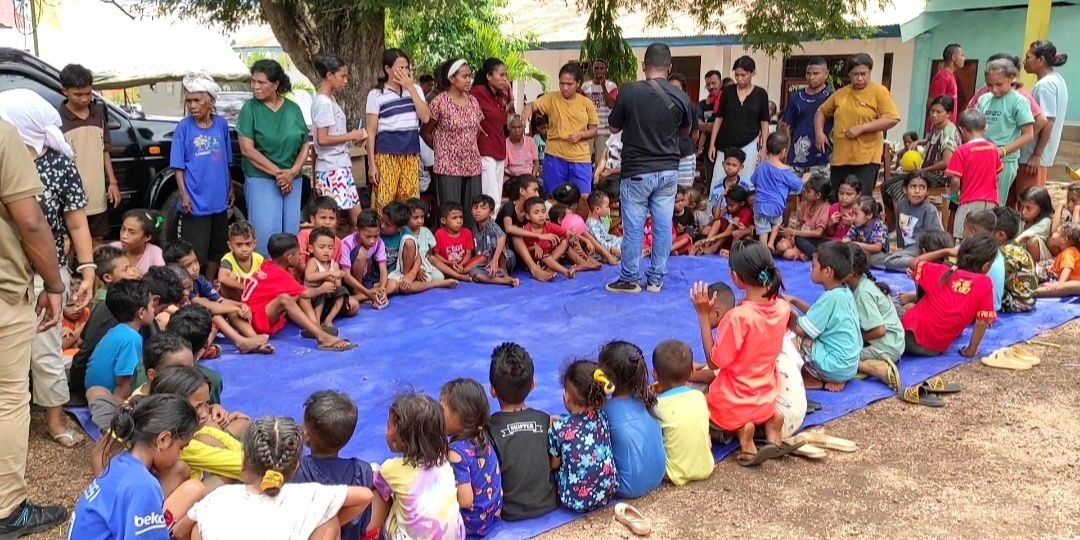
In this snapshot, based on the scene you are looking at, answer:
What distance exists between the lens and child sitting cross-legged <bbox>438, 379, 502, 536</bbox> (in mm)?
2941

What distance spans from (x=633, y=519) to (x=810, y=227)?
15.1 feet

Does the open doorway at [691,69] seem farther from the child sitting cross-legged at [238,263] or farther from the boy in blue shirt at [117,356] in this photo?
the boy in blue shirt at [117,356]

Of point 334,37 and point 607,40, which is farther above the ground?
point 607,40

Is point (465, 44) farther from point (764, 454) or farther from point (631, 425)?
point (631, 425)

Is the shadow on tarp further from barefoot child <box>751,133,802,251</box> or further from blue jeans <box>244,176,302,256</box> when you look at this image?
blue jeans <box>244,176,302,256</box>

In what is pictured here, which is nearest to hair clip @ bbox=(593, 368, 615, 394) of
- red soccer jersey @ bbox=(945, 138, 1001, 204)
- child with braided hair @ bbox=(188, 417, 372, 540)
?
child with braided hair @ bbox=(188, 417, 372, 540)

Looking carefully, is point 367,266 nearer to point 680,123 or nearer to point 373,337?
point 373,337

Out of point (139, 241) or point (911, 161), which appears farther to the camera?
point (911, 161)

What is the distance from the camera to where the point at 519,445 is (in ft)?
10.3

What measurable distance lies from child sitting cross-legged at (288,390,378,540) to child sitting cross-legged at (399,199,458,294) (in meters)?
3.12

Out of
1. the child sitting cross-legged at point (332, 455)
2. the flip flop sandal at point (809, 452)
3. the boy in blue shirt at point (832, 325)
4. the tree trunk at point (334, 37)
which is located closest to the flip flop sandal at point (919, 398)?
the boy in blue shirt at point (832, 325)

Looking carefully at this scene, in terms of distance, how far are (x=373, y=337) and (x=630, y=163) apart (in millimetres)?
2104

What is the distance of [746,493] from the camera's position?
3428 mm

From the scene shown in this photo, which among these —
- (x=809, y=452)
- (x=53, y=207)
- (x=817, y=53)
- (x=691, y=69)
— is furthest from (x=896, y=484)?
(x=691, y=69)
